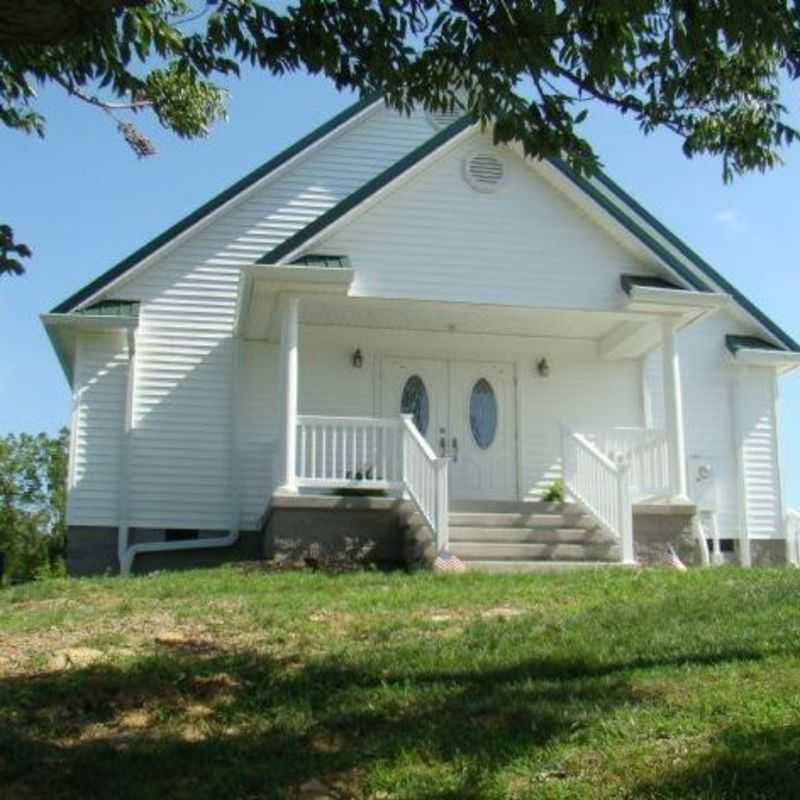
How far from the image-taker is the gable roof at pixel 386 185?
14.8m

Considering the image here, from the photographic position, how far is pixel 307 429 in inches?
609

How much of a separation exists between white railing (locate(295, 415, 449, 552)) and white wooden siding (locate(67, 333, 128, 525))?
120 inches

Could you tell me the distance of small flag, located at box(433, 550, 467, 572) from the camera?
12719mm

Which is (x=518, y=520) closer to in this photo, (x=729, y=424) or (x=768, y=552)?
(x=729, y=424)

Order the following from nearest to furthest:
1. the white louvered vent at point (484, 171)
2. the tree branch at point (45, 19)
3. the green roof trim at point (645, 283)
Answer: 1. the tree branch at point (45, 19)
2. the green roof trim at point (645, 283)
3. the white louvered vent at point (484, 171)

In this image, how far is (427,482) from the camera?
13703mm

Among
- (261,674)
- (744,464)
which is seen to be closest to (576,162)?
(261,674)

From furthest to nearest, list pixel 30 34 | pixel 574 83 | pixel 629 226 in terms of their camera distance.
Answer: pixel 629 226 < pixel 574 83 < pixel 30 34

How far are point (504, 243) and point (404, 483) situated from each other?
3.47 metres

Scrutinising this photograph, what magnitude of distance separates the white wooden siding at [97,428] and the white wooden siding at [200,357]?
7 cm

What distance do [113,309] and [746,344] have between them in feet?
31.7

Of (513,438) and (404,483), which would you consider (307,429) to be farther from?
(513,438)

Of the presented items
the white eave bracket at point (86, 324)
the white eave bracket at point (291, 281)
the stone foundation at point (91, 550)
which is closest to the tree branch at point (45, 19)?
the white eave bracket at point (291, 281)

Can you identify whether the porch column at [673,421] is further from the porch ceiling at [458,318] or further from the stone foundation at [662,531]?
the porch ceiling at [458,318]
